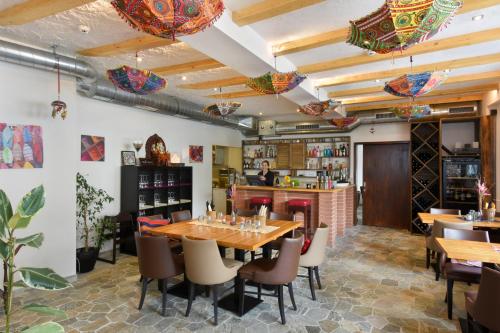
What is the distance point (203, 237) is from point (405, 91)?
3.06m

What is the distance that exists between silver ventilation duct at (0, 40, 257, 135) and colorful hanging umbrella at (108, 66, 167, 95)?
966 mm

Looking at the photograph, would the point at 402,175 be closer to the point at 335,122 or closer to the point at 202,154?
the point at 335,122

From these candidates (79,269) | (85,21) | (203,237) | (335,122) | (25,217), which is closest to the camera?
(25,217)

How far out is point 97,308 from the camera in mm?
3439

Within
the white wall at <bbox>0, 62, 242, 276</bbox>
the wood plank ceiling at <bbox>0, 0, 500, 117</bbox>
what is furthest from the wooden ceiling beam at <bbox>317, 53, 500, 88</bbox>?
the white wall at <bbox>0, 62, 242, 276</bbox>

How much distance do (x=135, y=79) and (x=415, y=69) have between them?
13.5 feet

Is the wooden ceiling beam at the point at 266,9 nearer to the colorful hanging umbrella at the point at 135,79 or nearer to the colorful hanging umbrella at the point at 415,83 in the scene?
the colorful hanging umbrella at the point at 135,79

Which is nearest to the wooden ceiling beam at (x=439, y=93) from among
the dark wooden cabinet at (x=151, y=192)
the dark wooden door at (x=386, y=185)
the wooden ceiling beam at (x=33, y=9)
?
the dark wooden door at (x=386, y=185)

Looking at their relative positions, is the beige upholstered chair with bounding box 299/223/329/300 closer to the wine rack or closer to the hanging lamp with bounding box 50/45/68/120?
the hanging lamp with bounding box 50/45/68/120

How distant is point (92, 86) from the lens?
471 cm

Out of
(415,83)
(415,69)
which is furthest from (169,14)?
(415,69)

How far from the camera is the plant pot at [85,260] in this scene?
4.52m

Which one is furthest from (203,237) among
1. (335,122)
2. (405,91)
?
(335,122)

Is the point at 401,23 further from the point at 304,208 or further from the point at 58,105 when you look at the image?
the point at 304,208
